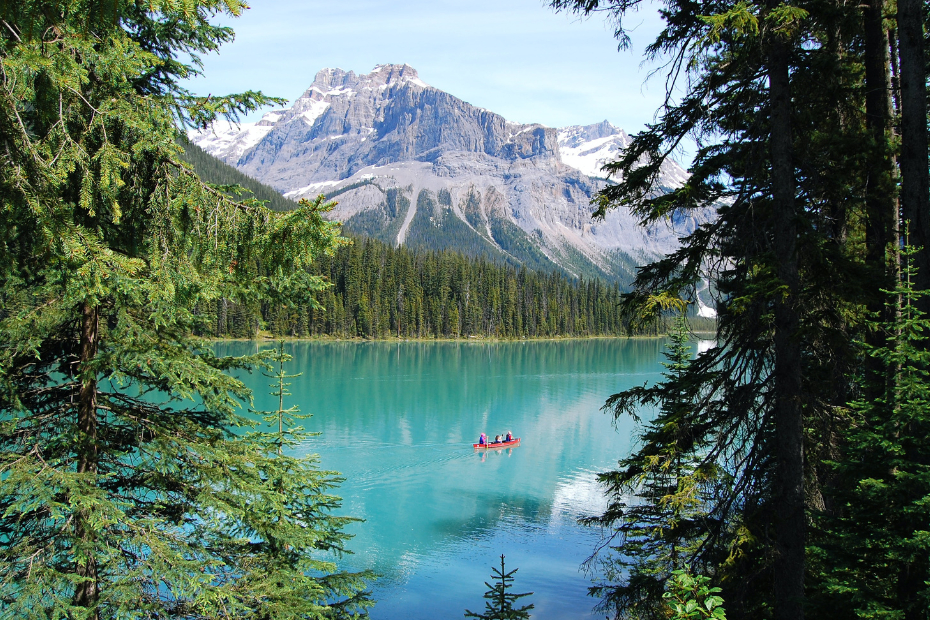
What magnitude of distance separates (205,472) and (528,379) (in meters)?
56.7

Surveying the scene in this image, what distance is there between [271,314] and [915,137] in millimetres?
7096

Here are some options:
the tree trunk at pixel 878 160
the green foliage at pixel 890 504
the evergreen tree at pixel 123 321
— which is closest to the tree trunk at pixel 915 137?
the tree trunk at pixel 878 160

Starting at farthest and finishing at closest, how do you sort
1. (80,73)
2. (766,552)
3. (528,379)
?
(528,379) < (766,552) < (80,73)

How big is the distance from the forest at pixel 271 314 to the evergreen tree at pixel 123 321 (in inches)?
1.0

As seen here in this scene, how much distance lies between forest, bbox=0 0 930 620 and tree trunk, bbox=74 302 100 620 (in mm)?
25

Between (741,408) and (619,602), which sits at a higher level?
(741,408)

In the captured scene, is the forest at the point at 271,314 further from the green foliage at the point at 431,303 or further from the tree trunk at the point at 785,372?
the green foliage at the point at 431,303

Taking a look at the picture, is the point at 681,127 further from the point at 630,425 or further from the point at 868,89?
the point at 630,425

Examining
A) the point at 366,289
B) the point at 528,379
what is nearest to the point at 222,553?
the point at 528,379

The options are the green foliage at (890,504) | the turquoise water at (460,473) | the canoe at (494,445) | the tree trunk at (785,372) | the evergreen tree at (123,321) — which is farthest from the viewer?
the canoe at (494,445)

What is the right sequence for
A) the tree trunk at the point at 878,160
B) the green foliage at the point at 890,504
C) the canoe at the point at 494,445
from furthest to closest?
the canoe at the point at 494,445
the tree trunk at the point at 878,160
the green foliage at the point at 890,504

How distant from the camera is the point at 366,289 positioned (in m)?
109

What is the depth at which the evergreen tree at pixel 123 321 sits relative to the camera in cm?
372

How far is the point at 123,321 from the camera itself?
462 centimetres
